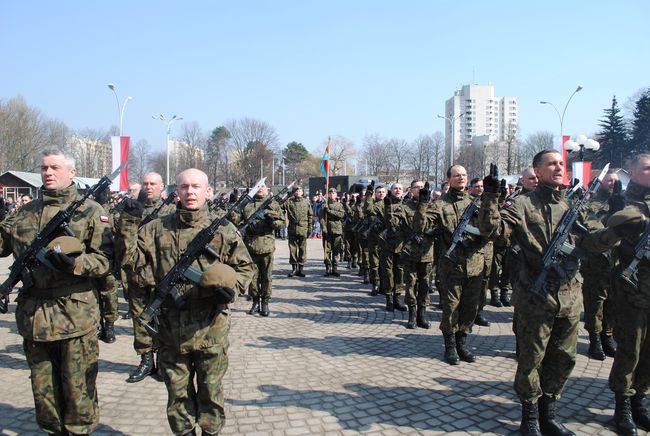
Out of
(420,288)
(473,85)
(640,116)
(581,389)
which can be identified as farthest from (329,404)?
(473,85)

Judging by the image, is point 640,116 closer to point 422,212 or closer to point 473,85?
point 422,212

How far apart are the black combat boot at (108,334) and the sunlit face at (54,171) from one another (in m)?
3.61

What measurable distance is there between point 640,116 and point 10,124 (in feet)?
220

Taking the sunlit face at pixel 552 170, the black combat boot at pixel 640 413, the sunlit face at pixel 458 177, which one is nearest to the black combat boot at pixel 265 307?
the sunlit face at pixel 458 177

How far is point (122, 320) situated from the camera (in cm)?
768

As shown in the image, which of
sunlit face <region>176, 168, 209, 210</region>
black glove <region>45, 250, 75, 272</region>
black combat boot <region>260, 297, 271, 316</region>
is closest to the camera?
black glove <region>45, 250, 75, 272</region>

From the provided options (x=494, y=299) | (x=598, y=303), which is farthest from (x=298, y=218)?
(x=598, y=303)

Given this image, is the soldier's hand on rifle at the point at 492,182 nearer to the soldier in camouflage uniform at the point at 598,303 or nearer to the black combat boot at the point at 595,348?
the soldier in camouflage uniform at the point at 598,303

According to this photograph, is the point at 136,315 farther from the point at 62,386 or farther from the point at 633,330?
the point at 633,330

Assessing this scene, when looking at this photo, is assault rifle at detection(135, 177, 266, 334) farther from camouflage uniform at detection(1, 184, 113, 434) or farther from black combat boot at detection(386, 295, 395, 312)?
black combat boot at detection(386, 295, 395, 312)

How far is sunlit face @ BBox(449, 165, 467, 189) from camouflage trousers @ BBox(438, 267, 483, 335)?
1.12 meters

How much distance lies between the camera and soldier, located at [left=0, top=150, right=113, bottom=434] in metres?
3.24

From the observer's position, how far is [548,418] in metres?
3.79

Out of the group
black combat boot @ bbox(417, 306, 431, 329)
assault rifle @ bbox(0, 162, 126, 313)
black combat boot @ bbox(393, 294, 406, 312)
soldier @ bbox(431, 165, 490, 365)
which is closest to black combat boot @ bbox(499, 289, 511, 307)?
black combat boot @ bbox(393, 294, 406, 312)
